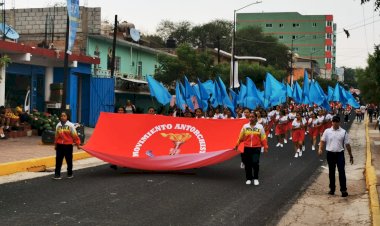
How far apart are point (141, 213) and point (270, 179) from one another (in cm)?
536

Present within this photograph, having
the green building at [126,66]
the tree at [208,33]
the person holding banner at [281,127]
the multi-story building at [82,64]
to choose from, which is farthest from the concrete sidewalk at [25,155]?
the tree at [208,33]

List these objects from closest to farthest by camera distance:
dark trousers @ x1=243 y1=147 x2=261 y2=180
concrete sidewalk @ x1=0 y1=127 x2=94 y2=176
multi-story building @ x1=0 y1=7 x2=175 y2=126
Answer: dark trousers @ x1=243 y1=147 x2=261 y2=180, concrete sidewalk @ x1=0 y1=127 x2=94 y2=176, multi-story building @ x1=0 y1=7 x2=175 y2=126

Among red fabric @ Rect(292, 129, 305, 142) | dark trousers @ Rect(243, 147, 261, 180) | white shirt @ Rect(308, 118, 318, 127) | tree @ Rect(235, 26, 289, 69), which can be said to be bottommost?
dark trousers @ Rect(243, 147, 261, 180)

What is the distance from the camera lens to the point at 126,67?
40.0 meters

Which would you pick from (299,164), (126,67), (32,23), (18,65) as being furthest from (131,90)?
(299,164)

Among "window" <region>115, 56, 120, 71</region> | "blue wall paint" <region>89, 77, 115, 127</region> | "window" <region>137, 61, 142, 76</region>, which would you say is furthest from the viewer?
"window" <region>137, 61, 142, 76</region>

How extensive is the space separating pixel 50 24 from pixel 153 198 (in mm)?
29613

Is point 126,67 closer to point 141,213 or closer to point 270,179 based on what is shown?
point 270,179

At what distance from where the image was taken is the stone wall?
35438 mm

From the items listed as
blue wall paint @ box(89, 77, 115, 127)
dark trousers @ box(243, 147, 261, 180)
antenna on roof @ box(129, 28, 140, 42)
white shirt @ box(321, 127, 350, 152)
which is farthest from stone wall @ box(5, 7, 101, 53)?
white shirt @ box(321, 127, 350, 152)

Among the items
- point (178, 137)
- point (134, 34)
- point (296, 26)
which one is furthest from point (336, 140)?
point (296, 26)

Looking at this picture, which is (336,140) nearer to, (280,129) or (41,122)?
(280,129)

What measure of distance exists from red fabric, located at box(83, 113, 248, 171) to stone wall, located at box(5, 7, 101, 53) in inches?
838

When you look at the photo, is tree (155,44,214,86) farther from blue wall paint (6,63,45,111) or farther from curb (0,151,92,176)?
curb (0,151,92,176)
